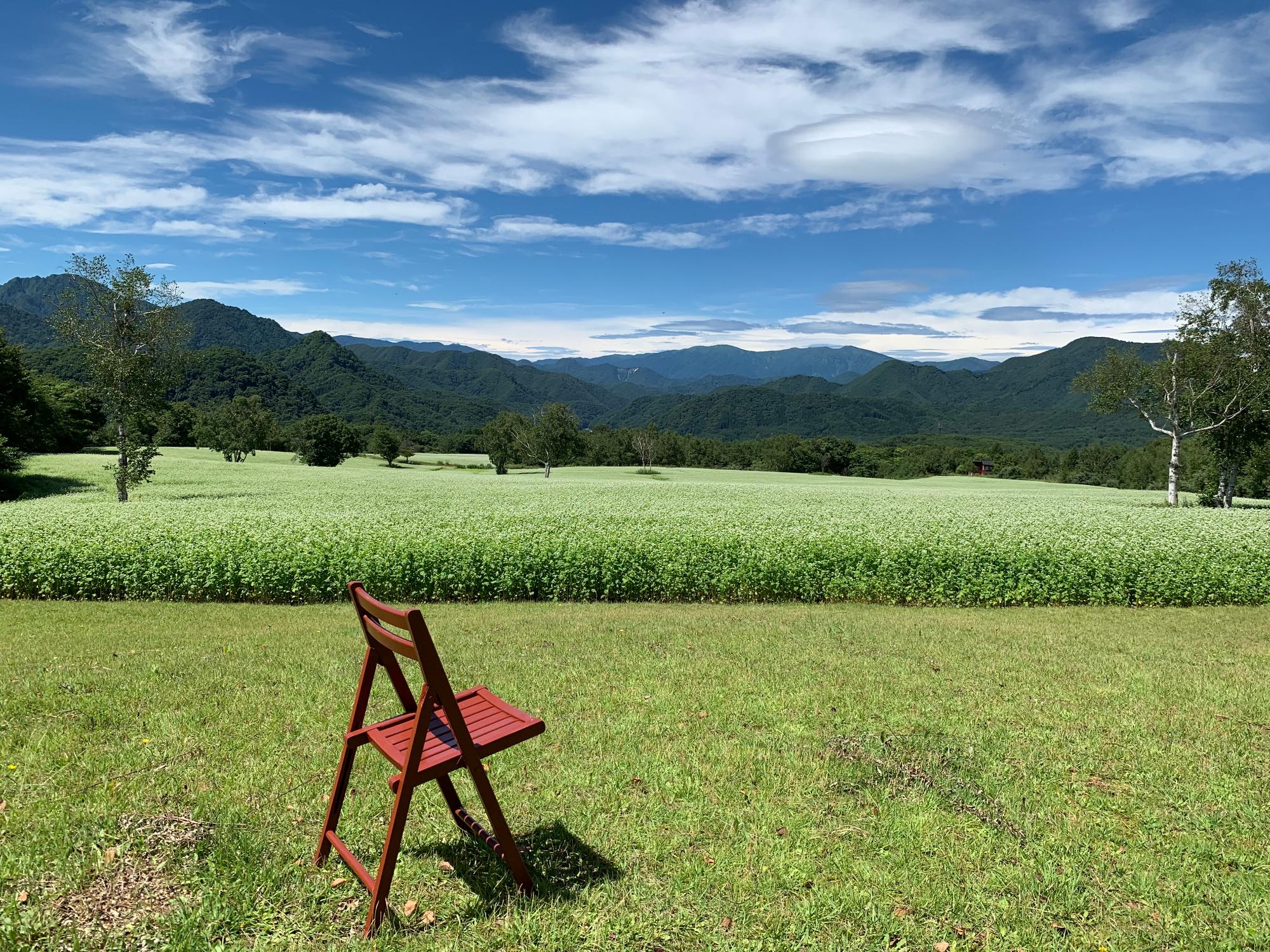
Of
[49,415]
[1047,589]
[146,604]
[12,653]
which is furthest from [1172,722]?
[49,415]

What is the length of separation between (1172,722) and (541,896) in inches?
272

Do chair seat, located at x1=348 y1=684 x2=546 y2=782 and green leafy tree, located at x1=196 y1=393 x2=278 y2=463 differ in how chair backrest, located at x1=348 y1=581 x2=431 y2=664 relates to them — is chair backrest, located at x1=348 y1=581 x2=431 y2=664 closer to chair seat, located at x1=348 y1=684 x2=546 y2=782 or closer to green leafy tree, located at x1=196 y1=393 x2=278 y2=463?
chair seat, located at x1=348 y1=684 x2=546 y2=782

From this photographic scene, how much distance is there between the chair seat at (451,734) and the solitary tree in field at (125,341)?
2764 cm

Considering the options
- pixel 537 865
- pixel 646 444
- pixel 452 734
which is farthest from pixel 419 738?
A: pixel 646 444

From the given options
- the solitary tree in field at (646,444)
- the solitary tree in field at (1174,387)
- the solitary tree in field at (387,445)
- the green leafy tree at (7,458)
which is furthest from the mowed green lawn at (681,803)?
the solitary tree in field at (387,445)

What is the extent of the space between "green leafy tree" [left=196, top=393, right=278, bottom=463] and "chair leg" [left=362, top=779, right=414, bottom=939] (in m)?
71.7

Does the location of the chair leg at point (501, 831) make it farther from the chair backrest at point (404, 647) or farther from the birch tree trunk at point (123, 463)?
the birch tree trunk at point (123, 463)

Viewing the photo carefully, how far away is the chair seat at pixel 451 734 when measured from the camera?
11.8 ft

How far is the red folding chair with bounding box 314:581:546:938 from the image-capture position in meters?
3.35

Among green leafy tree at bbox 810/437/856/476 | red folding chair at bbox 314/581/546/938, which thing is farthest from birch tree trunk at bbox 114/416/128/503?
green leafy tree at bbox 810/437/856/476

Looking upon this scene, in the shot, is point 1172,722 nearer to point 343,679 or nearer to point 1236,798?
point 1236,798

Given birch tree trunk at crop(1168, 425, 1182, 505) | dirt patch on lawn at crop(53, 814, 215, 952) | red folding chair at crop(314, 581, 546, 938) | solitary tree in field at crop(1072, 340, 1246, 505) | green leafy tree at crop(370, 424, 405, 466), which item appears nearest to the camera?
red folding chair at crop(314, 581, 546, 938)

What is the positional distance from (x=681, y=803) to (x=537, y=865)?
1.27 metres

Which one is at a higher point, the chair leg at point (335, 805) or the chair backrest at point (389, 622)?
the chair backrest at point (389, 622)
